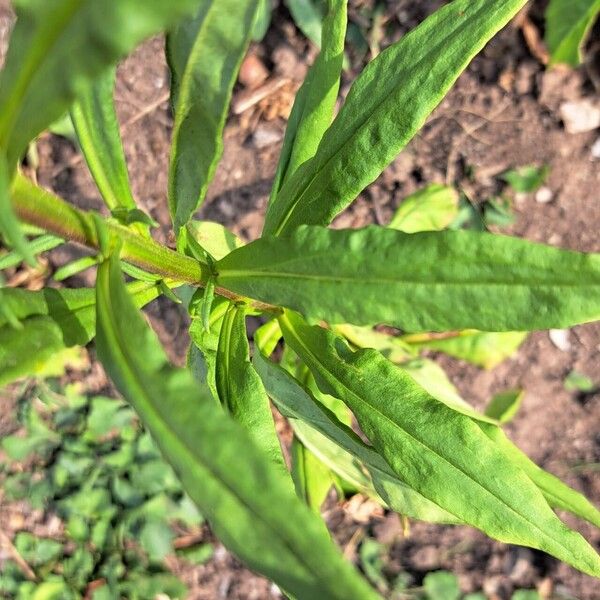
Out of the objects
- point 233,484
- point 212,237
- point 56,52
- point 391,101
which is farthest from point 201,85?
point 233,484

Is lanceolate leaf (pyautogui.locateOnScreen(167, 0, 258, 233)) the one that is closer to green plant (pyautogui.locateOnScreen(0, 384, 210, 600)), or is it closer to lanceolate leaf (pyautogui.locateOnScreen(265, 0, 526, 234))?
lanceolate leaf (pyautogui.locateOnScreen(265, 0, 526, 234))

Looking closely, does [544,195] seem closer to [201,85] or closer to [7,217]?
[201,85]

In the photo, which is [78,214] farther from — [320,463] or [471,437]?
[320,463]

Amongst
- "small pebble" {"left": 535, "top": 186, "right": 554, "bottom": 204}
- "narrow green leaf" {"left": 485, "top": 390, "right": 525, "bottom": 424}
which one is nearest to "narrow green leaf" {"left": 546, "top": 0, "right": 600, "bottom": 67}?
"small pebble" {"left": 535, "top": 186, "right": 554, "bottom": 204}

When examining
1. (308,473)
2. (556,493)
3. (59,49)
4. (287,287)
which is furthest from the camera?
(308,473)

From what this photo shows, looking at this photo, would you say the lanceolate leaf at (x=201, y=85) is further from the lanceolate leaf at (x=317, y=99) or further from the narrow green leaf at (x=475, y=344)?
the narrow green leaf at (x=475, y=344)

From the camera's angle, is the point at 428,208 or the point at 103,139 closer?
the point at 103,139
